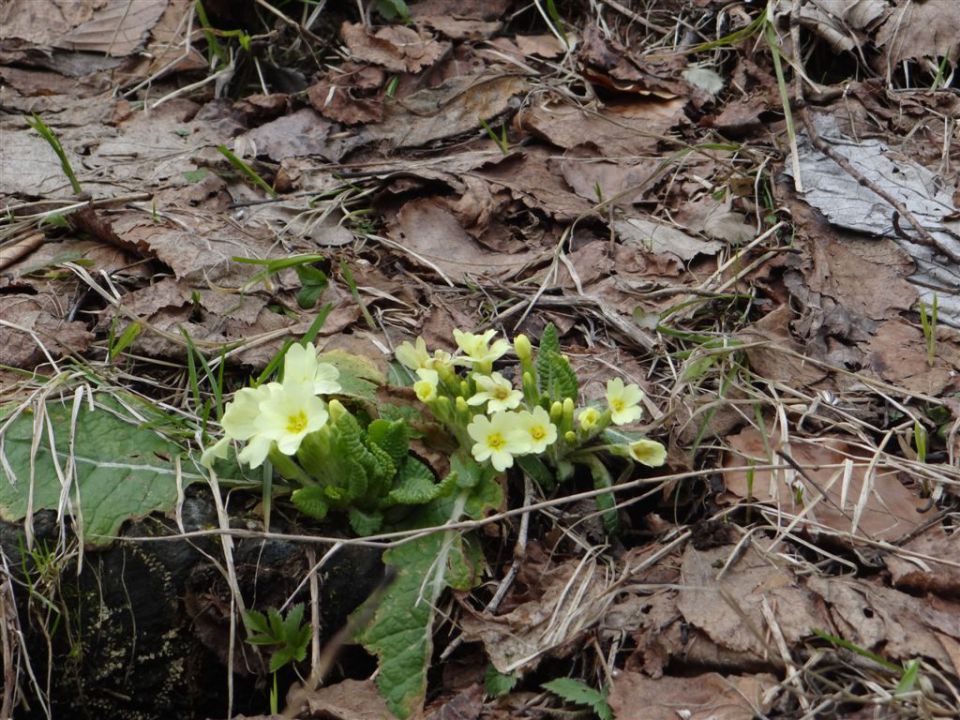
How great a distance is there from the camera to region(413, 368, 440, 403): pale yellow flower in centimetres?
220

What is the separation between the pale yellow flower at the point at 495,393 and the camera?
221cm

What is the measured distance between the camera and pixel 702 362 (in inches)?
98.2

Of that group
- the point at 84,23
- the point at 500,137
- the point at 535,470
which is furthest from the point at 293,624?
the point at 84,23

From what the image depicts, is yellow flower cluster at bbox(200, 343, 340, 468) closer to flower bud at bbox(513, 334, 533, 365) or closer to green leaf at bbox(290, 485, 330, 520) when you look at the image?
green leaf at bbox(290, 485, 330, 520)

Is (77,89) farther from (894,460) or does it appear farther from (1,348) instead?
(894,460)

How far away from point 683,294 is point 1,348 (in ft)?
6.21

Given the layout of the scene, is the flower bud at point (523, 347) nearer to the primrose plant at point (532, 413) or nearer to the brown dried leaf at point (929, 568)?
the primrose plant at point (532, 413)

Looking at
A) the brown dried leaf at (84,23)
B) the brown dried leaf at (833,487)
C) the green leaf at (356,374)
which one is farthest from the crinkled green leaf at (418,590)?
the brown dried leaf at (84,23)

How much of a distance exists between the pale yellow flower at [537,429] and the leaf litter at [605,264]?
0.53ft

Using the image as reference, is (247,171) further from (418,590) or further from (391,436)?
(418,590)

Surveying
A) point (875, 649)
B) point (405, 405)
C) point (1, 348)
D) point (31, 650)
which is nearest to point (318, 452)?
point (405, 405)

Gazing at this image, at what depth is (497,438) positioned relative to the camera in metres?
2.16

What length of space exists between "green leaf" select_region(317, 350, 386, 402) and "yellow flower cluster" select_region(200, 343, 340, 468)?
27cm

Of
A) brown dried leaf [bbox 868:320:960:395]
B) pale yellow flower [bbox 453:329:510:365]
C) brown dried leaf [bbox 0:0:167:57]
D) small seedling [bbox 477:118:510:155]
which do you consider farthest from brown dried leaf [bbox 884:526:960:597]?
Answer: brown dried leaf [bbox 0:0:167:57]
